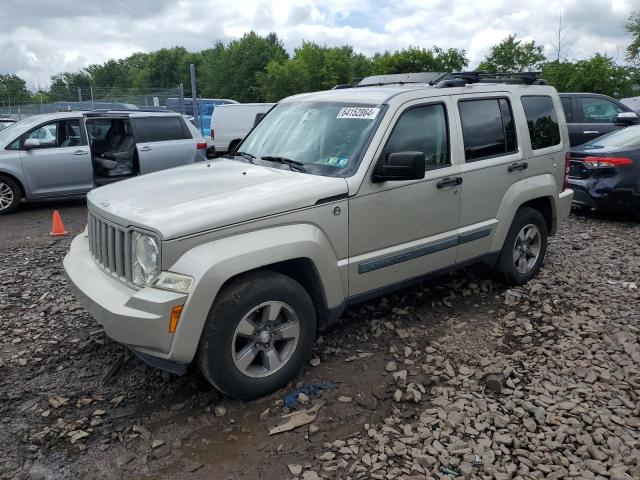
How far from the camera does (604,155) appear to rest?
774cm

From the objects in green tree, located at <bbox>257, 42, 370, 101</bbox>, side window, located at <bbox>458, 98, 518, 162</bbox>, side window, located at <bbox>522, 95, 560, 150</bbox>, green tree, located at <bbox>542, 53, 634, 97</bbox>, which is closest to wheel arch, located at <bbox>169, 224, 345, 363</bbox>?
side window, located at <bbox>458, 98, 518, 162</bbox>

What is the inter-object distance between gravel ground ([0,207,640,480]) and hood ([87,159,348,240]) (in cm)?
120

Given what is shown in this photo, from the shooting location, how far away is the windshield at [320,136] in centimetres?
392

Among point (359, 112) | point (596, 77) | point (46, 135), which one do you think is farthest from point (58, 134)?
point (596, 77)

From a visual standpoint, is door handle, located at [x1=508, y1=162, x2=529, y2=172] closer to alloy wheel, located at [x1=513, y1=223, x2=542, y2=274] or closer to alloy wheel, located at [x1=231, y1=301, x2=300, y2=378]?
alloy wheel, located at [x1=513, y1=223, x2=542, y2=274]

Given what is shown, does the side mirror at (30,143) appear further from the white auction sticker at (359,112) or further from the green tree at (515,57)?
the green tree at (515,57)

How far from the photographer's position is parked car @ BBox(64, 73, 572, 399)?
3.10 metres

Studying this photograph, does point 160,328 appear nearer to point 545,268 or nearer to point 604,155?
point 545,268

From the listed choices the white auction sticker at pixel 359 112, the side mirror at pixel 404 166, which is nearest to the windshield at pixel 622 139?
the white auction sticker at pixel 359 112

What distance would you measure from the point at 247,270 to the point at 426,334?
5.98 feet

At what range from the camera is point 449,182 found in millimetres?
4316

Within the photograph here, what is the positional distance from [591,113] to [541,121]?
7.25m

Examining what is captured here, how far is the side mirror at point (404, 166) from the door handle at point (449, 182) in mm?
614

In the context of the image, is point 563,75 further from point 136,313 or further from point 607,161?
point 136,313
